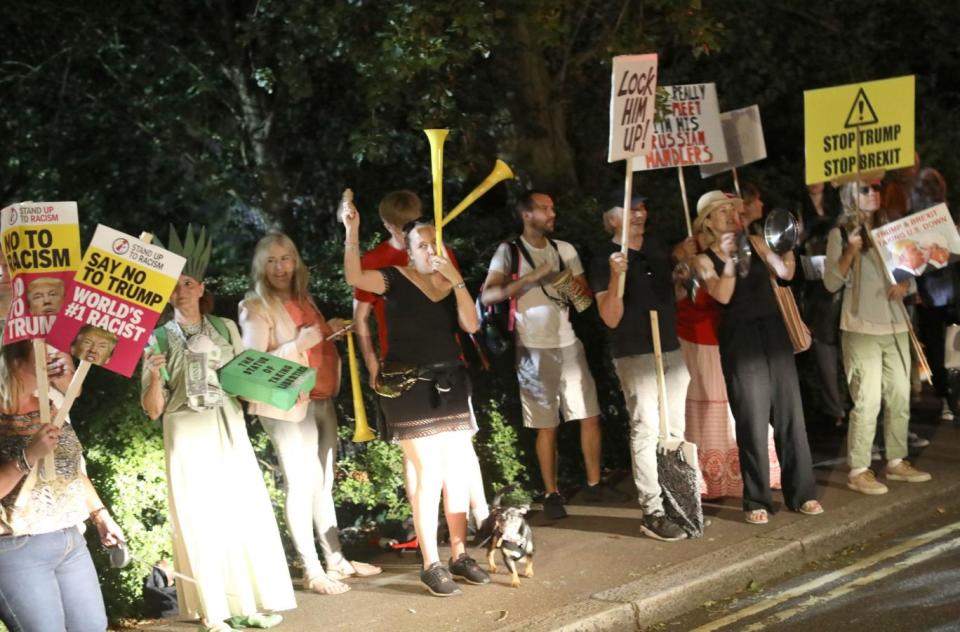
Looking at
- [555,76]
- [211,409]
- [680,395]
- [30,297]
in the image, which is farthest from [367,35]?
[30,297]

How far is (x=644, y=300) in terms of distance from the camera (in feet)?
28.2

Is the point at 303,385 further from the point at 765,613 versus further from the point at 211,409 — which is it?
the point at 765,613

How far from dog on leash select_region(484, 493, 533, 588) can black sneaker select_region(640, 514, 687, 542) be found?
1.04 meters

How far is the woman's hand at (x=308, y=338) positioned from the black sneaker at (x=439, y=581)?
135 cm

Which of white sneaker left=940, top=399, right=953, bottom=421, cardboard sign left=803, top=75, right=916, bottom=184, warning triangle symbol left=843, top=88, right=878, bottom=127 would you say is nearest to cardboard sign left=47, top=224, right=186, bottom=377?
cardboard sign left=803, top=75, right=916, bottom=184

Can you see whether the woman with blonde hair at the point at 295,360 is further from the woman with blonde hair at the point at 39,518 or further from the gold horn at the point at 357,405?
the woman with blonde hair at the point at 39,518

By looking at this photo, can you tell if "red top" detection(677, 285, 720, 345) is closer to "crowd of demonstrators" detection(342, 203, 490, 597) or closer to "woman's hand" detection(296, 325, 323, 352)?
"crowd of demonstrators" detection(342, 203, 490, 597)

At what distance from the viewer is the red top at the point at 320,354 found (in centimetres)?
762

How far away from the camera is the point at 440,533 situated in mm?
8875

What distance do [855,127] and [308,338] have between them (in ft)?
13.7

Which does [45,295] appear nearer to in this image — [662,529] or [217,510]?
[217,510]

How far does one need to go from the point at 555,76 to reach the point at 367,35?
85.5 inches

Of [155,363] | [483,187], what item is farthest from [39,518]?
[483,187]

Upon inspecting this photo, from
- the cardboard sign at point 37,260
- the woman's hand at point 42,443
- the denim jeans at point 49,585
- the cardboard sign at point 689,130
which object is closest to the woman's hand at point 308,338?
the cardboard sign at point 37,260
